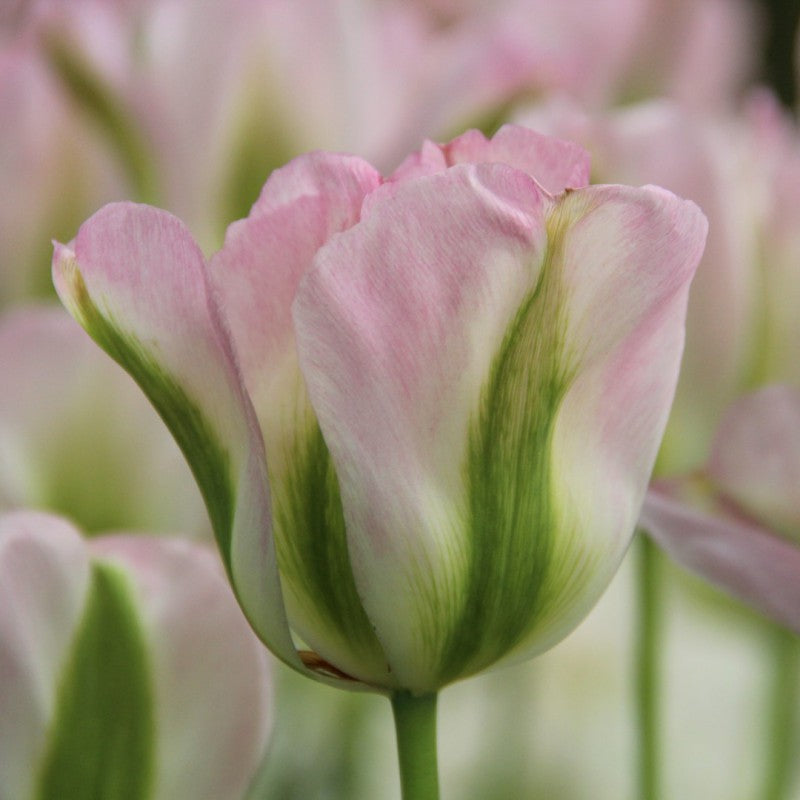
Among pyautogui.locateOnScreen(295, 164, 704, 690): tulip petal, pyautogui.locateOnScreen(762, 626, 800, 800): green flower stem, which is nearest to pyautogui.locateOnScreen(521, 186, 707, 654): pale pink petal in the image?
pyautogui.locateOnScreen(295, 164, 704, 690): tulip petal

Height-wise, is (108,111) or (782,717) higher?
(108,111)

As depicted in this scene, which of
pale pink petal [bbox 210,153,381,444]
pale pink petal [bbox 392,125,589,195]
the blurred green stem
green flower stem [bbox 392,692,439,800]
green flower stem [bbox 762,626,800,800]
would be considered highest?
the blurred green stem

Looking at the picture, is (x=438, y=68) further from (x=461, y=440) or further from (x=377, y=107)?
(x=461, y=440)

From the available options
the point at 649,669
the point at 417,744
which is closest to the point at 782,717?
the point at 649,669

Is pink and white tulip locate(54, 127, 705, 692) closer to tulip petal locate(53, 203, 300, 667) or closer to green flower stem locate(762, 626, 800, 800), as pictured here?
tulip petal locate(53, 203, 300, 667)

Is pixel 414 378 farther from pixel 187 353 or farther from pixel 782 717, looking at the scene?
pixel 782 717

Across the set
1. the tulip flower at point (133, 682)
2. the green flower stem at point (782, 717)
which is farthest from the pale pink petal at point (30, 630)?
the green flower stem at point (782, 717)
